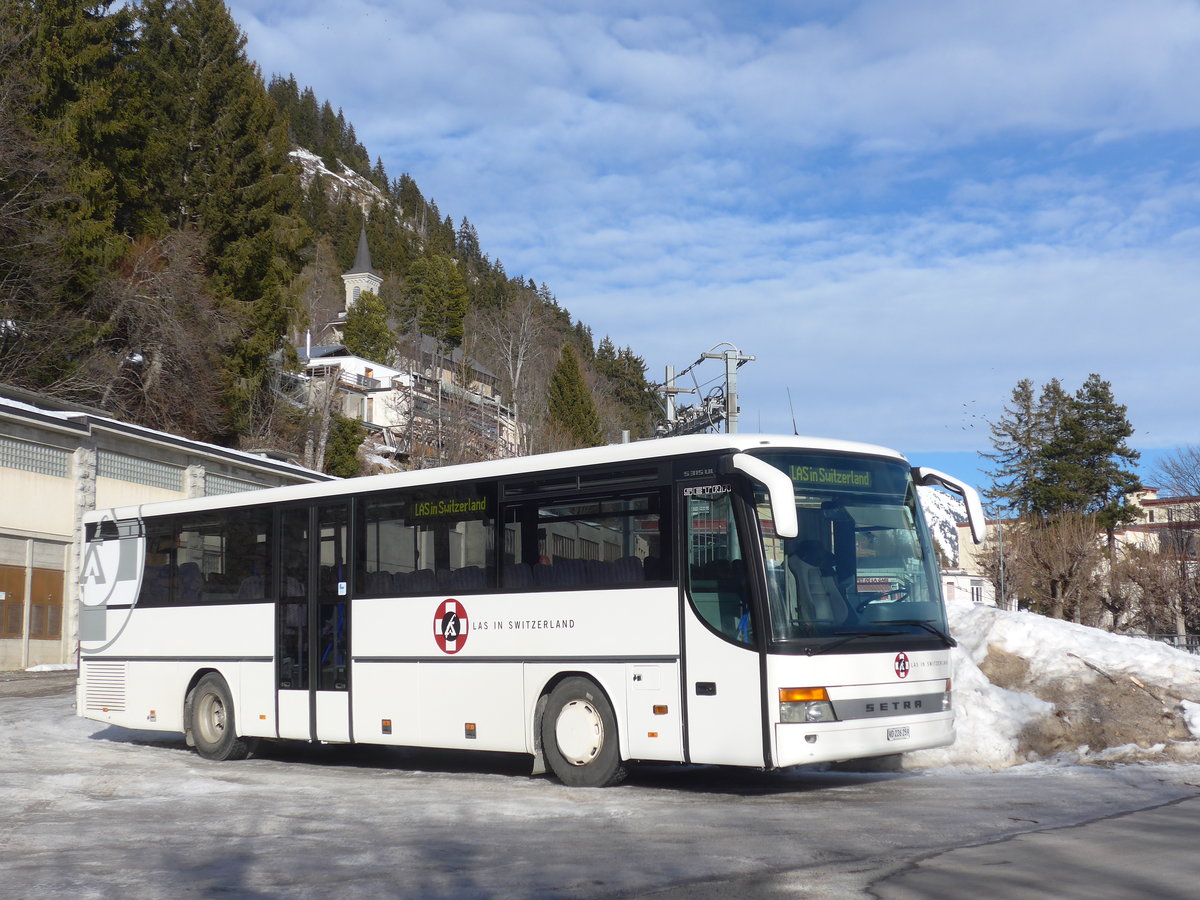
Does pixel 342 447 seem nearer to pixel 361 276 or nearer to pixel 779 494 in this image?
pixel 779 494

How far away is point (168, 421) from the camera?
155 ft

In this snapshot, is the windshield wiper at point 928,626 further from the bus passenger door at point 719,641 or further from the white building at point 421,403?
the white building at point 421,403

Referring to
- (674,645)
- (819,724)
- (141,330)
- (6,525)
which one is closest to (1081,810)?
(819,724)

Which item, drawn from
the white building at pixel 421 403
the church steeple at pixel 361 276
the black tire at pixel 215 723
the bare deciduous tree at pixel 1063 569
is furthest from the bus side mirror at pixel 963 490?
the church steeple at pixel 361 276

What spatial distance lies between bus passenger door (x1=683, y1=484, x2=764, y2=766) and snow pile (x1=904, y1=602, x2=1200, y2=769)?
3.31 metres

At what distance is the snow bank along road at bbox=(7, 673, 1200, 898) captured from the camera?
734 centimetres

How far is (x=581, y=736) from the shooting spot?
39.8ft

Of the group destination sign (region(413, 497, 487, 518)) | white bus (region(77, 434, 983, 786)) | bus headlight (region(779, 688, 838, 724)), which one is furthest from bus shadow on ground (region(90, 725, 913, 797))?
destination sign (region(413, 497, 487, 518))

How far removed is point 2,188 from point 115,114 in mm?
12583

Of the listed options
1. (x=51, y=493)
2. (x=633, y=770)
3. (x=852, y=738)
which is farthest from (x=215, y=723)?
(x=51, y=493)

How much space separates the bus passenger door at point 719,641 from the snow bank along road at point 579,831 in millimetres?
564

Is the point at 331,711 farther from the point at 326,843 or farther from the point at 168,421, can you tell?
the point at 168,421

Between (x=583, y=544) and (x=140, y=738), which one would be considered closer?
(x=583, y=544)

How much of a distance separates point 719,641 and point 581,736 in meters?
1.83
